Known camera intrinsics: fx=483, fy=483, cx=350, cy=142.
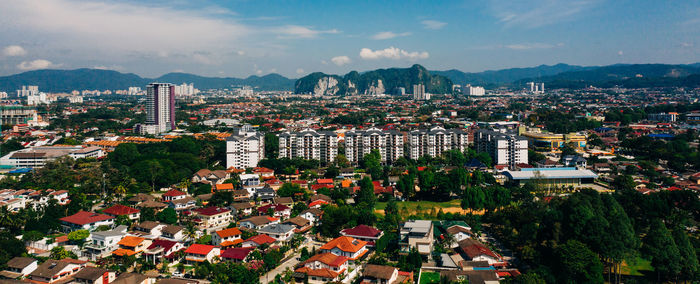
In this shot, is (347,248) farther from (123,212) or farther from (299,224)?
(123,212)

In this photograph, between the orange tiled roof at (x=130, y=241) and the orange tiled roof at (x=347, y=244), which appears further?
the orange tiled roof at (x=130, y=241)

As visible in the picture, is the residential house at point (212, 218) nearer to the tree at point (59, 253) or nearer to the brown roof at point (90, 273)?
the tree at point (59, 253)

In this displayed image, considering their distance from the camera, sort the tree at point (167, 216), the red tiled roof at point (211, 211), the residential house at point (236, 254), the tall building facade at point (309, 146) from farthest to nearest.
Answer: the tall building facade at point (309, 146), the red tiled roof at point (211, 211), the tree at point (167, 216), the residential house at point (236, 254)

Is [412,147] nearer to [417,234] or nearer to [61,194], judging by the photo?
[417,234]

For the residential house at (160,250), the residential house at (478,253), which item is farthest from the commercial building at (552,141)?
the residential house at (160,250)

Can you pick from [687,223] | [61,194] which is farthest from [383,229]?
[61,194]

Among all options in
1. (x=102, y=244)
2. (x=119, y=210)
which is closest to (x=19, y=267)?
(x=102, y=244)
